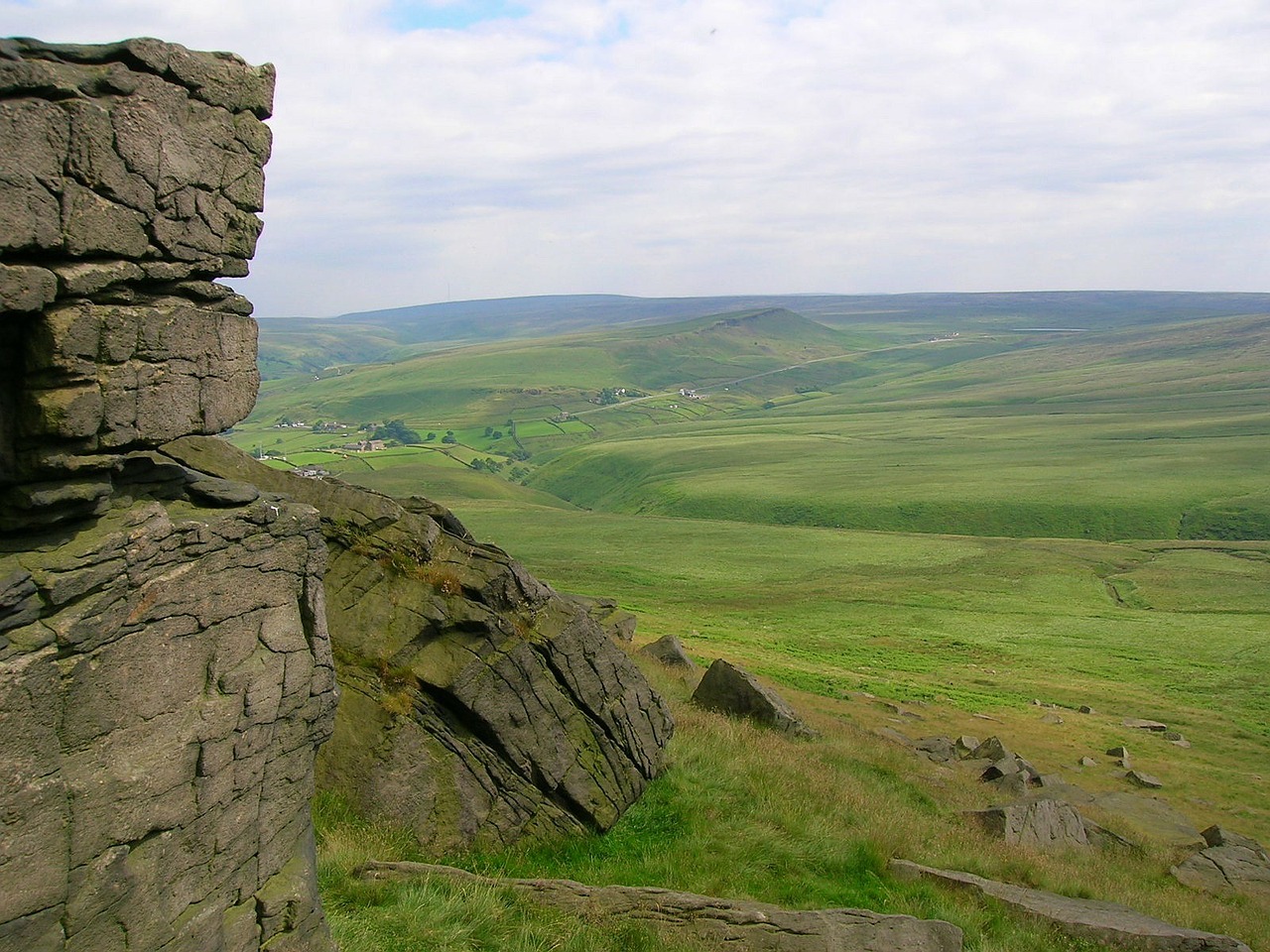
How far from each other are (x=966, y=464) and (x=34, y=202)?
6080 inches

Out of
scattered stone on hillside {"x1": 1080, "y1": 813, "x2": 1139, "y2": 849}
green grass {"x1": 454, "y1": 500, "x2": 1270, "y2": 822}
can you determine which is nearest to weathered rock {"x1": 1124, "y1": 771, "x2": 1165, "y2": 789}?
green grass {"x1": 454, "y1": 500, "x2": 1270, "y2": 822}

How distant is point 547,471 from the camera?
19588 cm

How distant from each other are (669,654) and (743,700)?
6177mm

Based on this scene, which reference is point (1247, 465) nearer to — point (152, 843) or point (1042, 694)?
point (1042, 694)

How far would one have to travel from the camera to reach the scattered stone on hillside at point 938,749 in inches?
1176

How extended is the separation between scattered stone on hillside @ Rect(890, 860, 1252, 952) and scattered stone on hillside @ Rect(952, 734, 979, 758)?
14.1 m

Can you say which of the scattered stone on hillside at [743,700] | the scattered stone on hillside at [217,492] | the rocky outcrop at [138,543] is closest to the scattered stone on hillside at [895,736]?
the scattered stone on hillside at [743,700]

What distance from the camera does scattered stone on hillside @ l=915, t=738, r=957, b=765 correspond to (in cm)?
2986

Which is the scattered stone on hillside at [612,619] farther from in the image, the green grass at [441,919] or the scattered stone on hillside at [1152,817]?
the green grass at [441,919]

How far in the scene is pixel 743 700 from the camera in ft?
84.0

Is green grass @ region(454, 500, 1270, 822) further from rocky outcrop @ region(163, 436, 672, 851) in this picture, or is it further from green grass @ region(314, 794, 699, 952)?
green grass @ region(314, 794, 699, 952)

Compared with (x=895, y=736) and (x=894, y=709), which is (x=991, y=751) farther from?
(x=894, y=709)

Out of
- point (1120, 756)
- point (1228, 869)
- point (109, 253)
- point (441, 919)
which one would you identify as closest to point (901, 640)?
point (1120, 756)

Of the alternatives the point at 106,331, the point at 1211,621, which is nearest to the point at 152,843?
the point at 106,331
